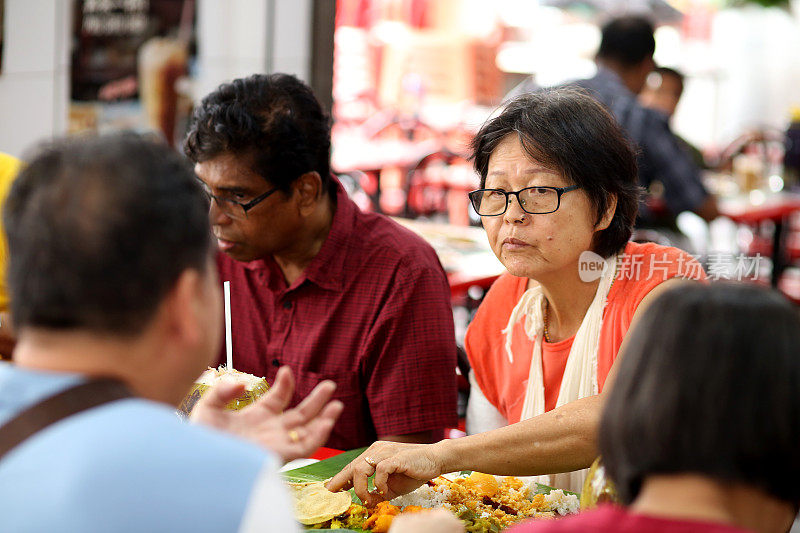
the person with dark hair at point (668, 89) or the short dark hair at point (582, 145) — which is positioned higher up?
the person with dark hair at point (668, 89)

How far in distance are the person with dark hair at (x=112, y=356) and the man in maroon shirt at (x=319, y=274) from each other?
1117 mm

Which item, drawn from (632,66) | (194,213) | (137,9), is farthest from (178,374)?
(137,9)

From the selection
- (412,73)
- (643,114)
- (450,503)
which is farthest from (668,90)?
(450,503)

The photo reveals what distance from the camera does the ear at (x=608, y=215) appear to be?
1.84 meters

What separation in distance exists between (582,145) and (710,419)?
3.35 ft

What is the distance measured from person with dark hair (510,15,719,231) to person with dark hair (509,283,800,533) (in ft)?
11.0

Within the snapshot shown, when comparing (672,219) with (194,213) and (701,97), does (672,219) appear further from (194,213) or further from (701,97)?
(701,97)

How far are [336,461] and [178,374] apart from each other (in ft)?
2.71

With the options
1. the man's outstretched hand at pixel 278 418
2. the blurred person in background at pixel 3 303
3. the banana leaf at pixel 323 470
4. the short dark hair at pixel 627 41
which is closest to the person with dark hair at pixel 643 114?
the short dark hair at pixel 627 41

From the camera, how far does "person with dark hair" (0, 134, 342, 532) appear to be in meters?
0.79

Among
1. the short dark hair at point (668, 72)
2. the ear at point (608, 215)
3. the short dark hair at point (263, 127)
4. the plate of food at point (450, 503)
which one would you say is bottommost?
the plate of food at point (450, 503)

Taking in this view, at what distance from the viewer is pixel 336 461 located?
1.73 meters

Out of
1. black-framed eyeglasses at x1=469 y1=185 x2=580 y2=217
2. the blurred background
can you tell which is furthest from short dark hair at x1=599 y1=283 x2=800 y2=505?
the blurred background

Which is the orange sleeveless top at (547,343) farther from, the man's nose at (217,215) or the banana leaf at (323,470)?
the man's nose at (217,215)
